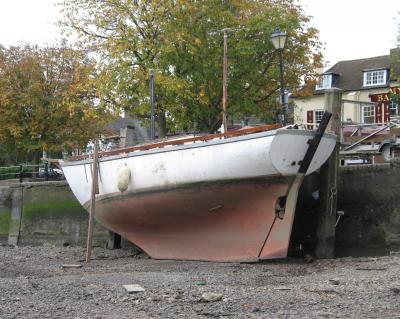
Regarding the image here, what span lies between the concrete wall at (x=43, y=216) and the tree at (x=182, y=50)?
3.39 m

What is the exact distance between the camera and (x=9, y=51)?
29.3 meters

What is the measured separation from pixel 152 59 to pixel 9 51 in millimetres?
14088

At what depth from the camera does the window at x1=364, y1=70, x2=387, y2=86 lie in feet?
134

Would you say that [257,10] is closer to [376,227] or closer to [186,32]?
[186,32]

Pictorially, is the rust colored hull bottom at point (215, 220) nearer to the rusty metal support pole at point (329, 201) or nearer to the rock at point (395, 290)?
the rusty metal support pole at point (329, 201)

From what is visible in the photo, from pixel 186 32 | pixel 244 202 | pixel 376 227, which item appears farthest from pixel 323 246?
pixel 186 32

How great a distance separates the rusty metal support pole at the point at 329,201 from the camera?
1210 centimetres

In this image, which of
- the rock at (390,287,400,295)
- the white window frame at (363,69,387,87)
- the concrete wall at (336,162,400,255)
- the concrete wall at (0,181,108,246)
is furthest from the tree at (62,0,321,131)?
the white window frame at (363,69,387,87)

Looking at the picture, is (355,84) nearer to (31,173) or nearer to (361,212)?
(31,173)

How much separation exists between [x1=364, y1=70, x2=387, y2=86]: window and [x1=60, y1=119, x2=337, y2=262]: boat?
103ft

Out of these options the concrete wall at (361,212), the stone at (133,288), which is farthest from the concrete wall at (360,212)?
the stone at (133,288)

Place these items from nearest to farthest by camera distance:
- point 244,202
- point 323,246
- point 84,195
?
point 244,202
point 323,246
point 84,195

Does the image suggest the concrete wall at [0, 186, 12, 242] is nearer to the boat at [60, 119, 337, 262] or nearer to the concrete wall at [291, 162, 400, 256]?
the boat at [60, 119, 337, 262]

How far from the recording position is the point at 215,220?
38.6 feet
